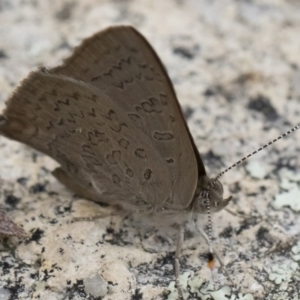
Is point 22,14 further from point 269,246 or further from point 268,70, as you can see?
point 269,246

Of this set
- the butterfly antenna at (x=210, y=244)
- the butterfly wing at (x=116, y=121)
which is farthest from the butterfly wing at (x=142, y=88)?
the butterfly antenna at (x=210, y=244)

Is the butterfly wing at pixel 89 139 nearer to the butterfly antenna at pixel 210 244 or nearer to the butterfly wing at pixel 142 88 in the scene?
the butterfly wing at pixel 142 88

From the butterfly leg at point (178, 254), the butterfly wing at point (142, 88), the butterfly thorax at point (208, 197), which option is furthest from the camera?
the butterfly thorax at point (208, 197)

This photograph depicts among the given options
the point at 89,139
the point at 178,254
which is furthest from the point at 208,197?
the point at 89,139

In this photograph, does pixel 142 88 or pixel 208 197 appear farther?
pixel 208 197

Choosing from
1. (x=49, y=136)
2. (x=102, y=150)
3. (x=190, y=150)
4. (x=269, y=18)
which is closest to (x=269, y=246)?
(x=190, y=150)

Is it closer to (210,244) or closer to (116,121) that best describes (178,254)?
(210,244)

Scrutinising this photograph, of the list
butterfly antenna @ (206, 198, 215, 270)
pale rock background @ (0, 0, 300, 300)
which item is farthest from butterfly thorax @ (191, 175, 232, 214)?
pale rock background @ (0, 0, 300, 300)
